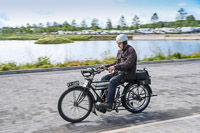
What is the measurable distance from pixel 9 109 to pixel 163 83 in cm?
568

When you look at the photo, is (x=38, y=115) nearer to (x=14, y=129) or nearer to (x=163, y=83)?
(x=14, y=129)

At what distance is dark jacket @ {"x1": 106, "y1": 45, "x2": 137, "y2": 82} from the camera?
5397 millimetres

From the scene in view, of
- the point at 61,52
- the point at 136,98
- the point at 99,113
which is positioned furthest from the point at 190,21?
the point at 99,113

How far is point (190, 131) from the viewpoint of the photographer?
4.71m

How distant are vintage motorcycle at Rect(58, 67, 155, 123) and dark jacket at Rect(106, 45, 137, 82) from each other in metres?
0.23

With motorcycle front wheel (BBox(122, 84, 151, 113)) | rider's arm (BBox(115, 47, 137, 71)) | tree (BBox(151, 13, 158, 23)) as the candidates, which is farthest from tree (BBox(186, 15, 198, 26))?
rider's arm (BBox(115, 47, 137, 71))

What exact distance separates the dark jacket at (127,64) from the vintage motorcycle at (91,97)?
225mm

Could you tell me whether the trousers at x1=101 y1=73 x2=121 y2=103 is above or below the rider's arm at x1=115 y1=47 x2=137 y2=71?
below

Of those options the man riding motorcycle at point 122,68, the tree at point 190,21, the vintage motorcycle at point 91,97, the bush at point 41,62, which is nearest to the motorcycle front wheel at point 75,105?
the vintage motorcycle at point 91,97

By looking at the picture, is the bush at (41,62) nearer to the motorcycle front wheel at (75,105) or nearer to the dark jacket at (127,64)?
the motorcycle front wheel at (75,105)

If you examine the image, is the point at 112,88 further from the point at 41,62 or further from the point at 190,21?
the point at 190,21

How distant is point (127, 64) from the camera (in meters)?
5.40

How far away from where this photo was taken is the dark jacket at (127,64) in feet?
17.7

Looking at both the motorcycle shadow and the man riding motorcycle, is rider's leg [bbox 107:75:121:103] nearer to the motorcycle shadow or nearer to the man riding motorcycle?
the man riding motorcycle
